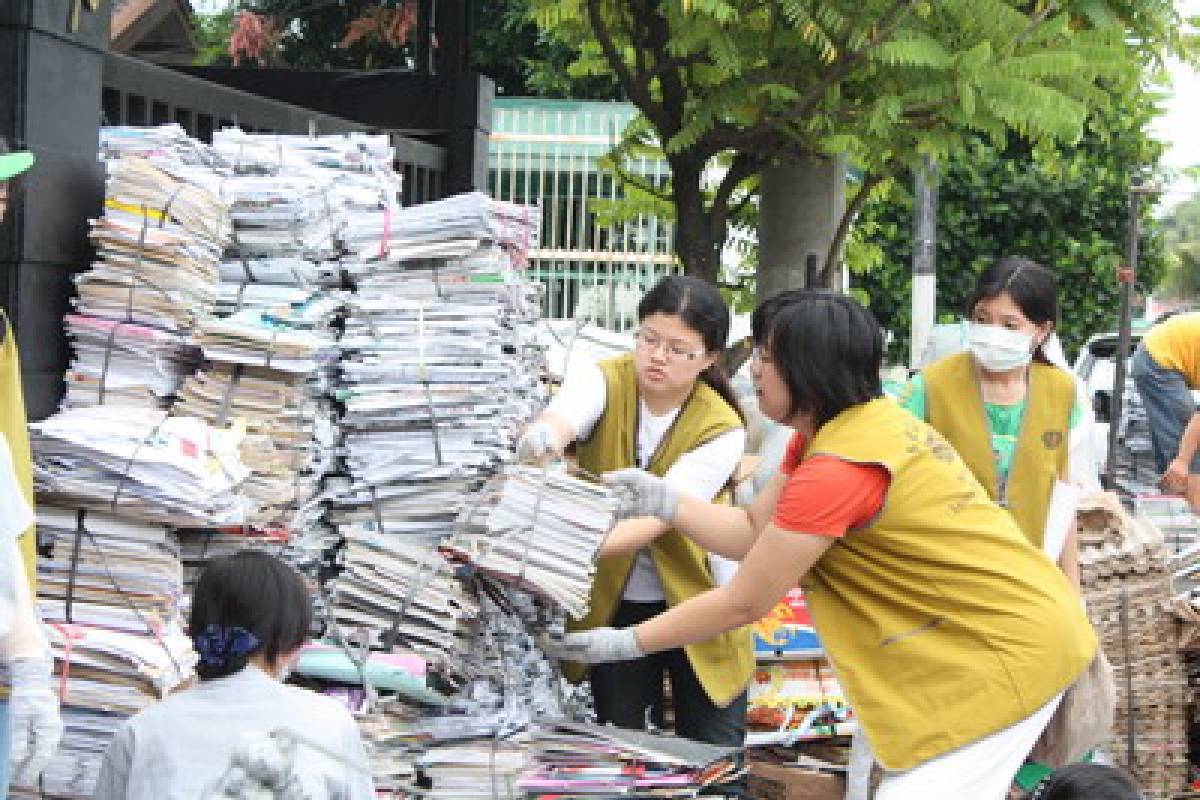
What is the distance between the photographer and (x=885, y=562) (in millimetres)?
4223

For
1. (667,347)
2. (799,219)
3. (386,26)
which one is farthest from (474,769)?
(386,26)

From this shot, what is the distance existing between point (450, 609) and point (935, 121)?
398cm

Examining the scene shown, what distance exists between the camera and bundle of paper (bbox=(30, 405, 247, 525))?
16.6 ft

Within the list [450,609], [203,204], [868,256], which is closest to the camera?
[450,609]

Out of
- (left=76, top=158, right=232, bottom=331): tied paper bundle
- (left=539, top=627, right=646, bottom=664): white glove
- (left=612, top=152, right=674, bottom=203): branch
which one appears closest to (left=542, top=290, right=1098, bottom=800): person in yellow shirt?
(left=539, top=627, right=646, bottom=664): white glove

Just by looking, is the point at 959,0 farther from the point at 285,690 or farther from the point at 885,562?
the point at 285,690

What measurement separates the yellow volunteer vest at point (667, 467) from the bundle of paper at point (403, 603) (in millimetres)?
419

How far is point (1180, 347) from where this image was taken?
36.3 feet

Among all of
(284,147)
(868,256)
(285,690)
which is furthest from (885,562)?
(868,256)

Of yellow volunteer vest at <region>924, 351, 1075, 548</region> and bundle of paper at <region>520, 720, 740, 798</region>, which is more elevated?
yellow volunteer vest at <region>924, 351, 1075, 548</region>

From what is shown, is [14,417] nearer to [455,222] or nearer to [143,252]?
[143,252]

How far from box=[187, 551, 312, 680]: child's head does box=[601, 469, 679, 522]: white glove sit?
1392 mm

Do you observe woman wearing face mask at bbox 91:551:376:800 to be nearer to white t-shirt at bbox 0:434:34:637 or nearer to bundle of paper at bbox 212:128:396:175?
white t-shirt at bbox 0:434:34:637

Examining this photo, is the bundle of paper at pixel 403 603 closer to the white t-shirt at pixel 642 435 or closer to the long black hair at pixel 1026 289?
the white t-shirt at pixel 642 435
